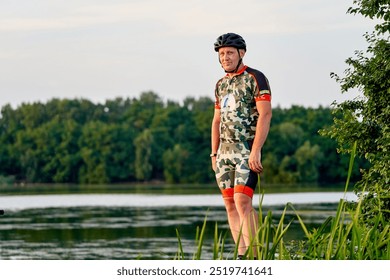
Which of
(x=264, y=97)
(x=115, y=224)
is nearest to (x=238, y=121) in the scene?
(x=264, y=97)

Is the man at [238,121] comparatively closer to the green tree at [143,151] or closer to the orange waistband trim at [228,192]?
the orange waistband trim at [228,192]

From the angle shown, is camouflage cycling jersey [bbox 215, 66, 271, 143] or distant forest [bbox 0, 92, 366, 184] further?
distant forest [bbox 0, 92, 366, 184]

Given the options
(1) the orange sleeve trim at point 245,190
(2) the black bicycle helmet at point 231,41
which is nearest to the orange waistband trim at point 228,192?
(1) the orange sleeve trim at point 245,190

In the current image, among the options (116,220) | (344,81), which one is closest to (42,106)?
(116,220)

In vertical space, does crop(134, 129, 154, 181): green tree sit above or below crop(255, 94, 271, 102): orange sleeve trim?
below

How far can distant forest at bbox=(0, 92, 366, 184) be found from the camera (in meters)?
84.2

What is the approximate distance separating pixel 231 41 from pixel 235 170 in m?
0.79

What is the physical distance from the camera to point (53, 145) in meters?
92.9

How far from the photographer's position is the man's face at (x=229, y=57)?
18.2 ft

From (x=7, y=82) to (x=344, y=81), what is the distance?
194 feet

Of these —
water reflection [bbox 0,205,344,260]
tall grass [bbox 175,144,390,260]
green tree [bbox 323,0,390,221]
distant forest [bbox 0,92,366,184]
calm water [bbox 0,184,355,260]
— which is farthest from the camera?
distant forest [bbox 0,92,366,184]

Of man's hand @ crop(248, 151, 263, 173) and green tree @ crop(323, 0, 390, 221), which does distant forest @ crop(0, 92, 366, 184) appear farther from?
man's hand @ crop(248, 151, 263, 173)

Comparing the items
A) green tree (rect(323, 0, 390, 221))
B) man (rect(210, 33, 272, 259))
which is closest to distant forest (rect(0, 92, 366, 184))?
green tree (rect(323, 0, 390, 221))
